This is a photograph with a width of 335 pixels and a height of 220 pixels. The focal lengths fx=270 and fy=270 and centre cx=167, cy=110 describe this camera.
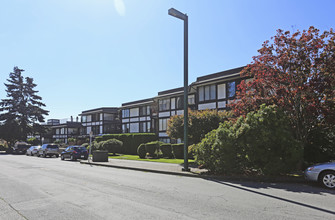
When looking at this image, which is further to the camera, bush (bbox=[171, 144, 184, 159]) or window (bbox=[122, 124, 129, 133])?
window (bbox=[122, 124, 129, 133])

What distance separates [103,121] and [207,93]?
3276 cm

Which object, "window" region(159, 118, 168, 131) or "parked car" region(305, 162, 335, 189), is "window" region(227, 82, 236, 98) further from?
"parked car" region(305, 162, 335, 189)

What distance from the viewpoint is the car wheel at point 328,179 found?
928cm

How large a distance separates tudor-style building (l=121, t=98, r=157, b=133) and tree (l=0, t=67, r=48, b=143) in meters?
20.1

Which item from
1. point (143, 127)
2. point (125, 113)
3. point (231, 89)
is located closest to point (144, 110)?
point (143, 127)

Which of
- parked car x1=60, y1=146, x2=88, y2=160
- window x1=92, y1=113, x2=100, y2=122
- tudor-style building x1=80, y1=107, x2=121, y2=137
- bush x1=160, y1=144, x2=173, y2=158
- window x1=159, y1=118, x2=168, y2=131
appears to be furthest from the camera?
window x1=92, y1=113, x2=100, y2=122

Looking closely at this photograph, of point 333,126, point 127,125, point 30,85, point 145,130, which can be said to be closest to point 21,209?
point 333,126

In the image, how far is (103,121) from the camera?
5725 centimetres

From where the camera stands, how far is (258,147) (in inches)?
460

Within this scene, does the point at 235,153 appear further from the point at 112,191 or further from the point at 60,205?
the point at 60,205

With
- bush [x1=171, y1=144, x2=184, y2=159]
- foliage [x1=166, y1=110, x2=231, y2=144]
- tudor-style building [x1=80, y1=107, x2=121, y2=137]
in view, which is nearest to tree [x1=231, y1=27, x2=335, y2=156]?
foliage [x1=166, y1=110, x2=231, y2=144]

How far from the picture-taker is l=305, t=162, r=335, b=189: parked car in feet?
30.7

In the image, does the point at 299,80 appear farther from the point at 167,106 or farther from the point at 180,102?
the point at 167,106

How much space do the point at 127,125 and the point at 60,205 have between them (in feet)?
142
